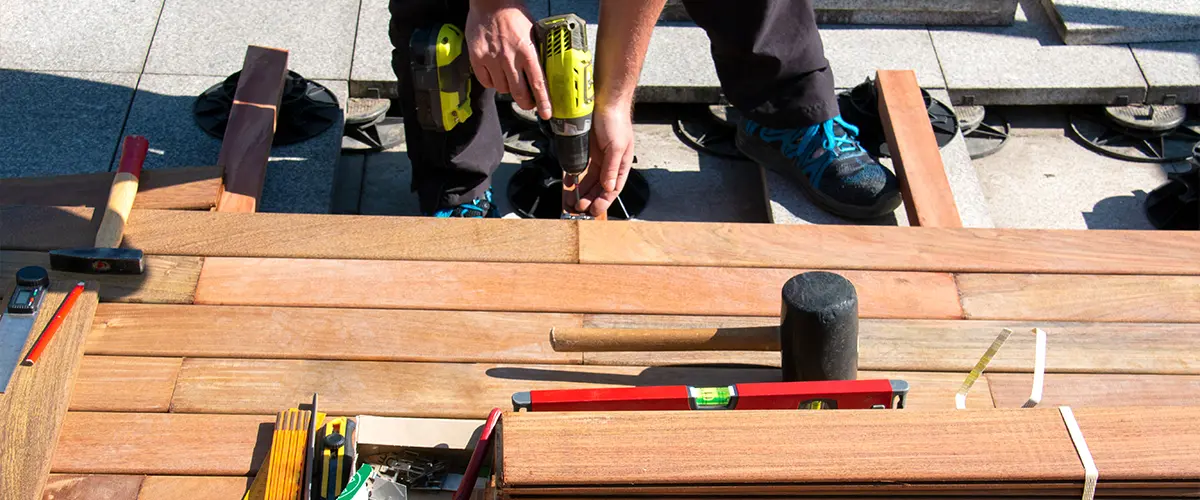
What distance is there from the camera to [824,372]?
6.52 ft

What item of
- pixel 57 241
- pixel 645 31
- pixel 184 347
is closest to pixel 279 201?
pixel 57 241

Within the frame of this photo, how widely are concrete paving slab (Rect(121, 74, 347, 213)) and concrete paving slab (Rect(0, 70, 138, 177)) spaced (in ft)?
0.25

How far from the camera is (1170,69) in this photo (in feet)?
12.6

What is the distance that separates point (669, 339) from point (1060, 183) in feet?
6.98

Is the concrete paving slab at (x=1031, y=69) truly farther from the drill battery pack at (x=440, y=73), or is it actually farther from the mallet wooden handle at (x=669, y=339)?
the mallet wooden handle at (x=669, y=339)

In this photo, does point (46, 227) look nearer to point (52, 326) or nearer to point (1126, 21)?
point (52, 326)

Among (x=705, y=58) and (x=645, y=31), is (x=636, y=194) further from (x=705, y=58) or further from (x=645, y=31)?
(x=645, y=31)

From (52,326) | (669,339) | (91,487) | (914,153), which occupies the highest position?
(914,153)

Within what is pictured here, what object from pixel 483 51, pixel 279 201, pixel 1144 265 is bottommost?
pixel 279 201

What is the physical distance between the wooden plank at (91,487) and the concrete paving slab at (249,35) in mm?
1932

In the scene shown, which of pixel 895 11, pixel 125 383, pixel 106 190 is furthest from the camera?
pixel 895 11

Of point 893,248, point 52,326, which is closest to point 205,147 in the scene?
point 52,326

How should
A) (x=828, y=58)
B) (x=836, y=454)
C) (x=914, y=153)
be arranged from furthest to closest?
(x=828, y=58)
(x=914, y=153)
(x=836, y=454)

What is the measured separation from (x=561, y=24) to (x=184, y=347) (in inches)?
41.2
